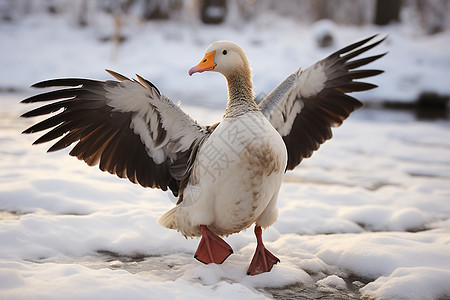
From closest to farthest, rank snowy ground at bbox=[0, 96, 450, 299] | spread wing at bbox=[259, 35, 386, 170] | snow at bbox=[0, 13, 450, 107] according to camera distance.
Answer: snowy ground at bbox=[0, 96, 450, 299] → spread wing at bbox=[259, 35, 386, 170] → snow at bbox=[0, 13, 450, 107]

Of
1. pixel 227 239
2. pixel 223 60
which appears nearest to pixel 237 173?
pixel 223 60

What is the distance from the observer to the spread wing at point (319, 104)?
3.34 meters

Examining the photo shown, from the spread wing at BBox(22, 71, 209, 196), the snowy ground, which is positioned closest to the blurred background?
the snowy ground

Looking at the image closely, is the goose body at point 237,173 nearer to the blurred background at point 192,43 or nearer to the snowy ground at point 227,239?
the snowy ground at point 227,239

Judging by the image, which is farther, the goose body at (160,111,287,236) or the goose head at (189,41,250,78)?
the goose head at (189,41,250,78)

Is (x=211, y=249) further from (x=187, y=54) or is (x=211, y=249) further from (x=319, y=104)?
(x=187, y=54)

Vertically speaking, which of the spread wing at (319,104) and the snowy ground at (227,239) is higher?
the spread wing at (319,104)

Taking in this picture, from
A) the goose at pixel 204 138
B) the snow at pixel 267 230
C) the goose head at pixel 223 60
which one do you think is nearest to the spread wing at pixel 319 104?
the goose at pixel 204 138

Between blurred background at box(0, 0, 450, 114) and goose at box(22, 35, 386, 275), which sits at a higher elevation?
blurred background at box(0, 0, 450, 114)

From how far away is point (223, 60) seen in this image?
116 inches

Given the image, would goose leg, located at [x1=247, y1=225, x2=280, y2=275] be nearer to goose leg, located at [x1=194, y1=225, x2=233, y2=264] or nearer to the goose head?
goose leg, located at [x1=194, y1=225, x2=233, y2=264]

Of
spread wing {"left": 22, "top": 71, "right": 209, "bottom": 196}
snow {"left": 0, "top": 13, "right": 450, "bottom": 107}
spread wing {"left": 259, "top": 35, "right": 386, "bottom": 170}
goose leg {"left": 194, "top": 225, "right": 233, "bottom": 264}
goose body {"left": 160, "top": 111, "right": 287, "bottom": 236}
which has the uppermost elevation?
snow {"left": 0, "top": 13, "right": 450, "bottom": 107}

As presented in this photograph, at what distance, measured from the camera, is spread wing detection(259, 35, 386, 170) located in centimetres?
334

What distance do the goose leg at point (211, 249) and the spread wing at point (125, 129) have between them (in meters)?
0.44
